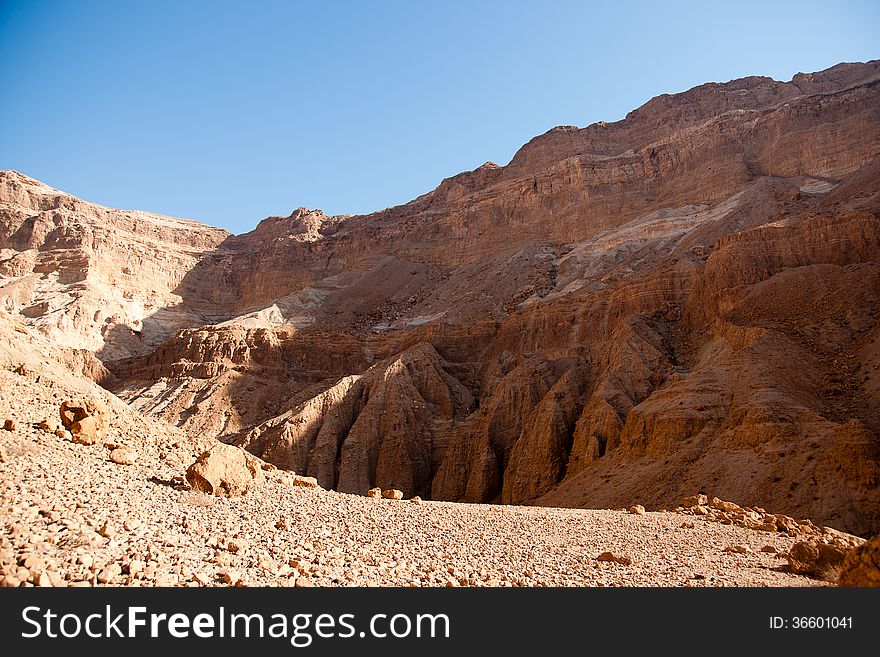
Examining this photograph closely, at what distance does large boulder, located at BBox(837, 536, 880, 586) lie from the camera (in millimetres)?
9273

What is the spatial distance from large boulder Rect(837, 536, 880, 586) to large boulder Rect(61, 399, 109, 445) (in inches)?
496

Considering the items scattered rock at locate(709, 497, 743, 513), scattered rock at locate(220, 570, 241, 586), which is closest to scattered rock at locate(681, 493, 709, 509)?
scattered rock at locate(709, 497, 743, 513)

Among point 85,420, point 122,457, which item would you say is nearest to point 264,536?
point 122,457

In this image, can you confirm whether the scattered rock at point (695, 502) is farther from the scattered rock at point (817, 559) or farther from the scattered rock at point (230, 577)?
the scattered rock at point (230, 577)

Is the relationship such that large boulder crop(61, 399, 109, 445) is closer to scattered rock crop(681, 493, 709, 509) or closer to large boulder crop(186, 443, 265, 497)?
large boulder crop(186, 443, 265, 497)

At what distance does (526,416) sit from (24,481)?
1317 inches

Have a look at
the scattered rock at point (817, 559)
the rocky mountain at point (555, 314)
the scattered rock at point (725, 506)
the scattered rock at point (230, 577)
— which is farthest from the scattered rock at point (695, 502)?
the scattered rock at point (230, 577)

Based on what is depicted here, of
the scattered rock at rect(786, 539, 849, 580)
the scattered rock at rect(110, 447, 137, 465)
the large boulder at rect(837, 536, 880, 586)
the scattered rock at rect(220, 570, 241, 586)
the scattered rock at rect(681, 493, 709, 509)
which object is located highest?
the scattered rock at rect(110, 447, 137, 465)

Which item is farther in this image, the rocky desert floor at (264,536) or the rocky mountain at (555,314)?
the rocky mountain at (555,314)

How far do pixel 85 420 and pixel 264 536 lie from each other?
462 cm

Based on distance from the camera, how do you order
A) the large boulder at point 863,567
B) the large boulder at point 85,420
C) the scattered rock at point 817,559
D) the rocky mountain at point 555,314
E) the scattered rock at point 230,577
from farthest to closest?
the rocky mountain at point 555,314 → the scattered rock at point 817,559 → the large boulder at point 85,420 → the large boulder at point 863,567 → the scattered rock at point 230,577

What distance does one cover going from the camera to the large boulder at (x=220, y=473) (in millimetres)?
11523

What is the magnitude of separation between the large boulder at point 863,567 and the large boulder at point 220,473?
995 cm

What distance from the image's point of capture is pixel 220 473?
11.9m
